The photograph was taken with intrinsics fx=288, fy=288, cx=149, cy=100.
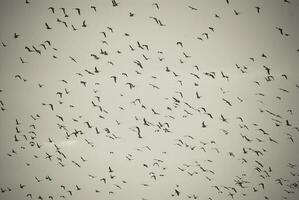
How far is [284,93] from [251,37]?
1.67 m

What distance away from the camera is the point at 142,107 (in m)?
8.05

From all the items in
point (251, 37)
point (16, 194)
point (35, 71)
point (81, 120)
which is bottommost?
point (16, 194)

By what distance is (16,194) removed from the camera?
8078 millimetres

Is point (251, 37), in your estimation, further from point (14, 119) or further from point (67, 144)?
point (14, 119)

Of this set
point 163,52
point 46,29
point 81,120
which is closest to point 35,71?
Answer: point 46,29

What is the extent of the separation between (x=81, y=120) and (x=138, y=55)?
241 cm

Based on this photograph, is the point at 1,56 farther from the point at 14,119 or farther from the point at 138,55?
the point at 138,55

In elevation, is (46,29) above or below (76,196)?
above

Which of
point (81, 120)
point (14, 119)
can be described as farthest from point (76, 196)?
point (14, 119)

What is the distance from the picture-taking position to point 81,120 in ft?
26.3

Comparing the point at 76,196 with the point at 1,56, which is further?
the point at 76,196

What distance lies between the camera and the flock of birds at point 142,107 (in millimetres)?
7418

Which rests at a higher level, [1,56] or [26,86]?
[1,56]

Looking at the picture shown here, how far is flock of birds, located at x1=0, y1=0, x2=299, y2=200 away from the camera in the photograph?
24.3ft
